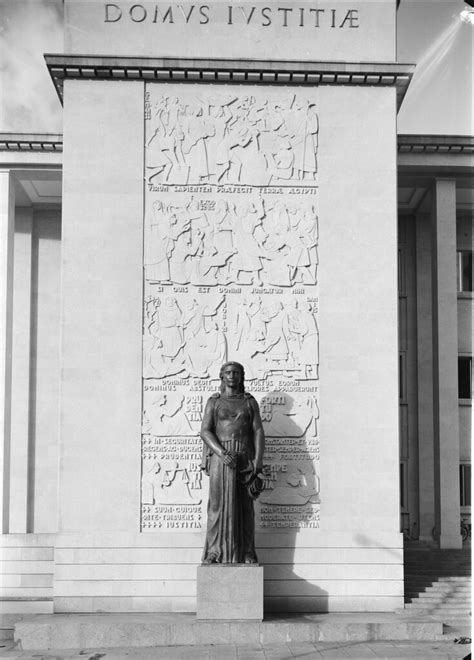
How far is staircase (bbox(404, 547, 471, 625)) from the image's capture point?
1527 centimetres

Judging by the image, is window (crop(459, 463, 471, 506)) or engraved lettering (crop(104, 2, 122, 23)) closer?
engraved lettering (crop(104, 2, 122, 23))

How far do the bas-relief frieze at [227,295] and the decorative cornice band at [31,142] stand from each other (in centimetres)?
464

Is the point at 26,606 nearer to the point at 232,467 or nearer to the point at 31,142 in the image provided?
the point at 232,467

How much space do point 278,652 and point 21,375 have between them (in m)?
11.2

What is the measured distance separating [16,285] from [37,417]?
3.15 meters

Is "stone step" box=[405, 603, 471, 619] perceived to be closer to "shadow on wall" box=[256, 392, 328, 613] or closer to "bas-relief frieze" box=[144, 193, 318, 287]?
"shadow on wall" box=[256, 392, 328, 613]

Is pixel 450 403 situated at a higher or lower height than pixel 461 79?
lower

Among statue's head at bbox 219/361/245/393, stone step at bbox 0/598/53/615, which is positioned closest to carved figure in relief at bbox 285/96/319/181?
statue's head at bbox 219/361/245/393

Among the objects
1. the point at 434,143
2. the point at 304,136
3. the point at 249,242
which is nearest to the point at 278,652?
the point at 249,242

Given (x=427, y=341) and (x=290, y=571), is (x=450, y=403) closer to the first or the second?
(x=427, y=341)

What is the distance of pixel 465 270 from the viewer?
22734 millimetres

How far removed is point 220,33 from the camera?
1636cm

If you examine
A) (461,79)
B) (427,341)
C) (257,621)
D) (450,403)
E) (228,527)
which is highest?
(461,79)

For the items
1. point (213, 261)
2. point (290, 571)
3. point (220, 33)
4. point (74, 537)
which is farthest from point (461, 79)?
point (74, 537)
